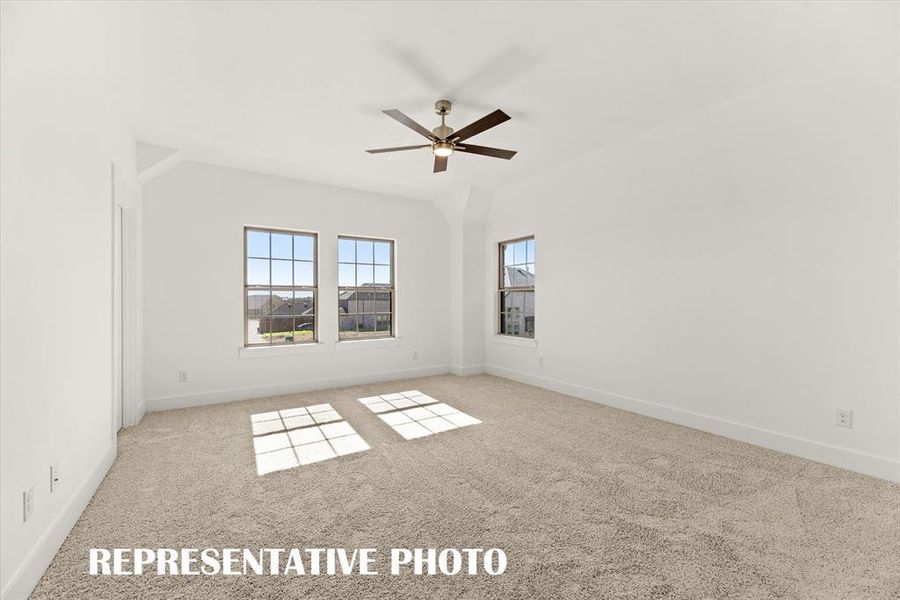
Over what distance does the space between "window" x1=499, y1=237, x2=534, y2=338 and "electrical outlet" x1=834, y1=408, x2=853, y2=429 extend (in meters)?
3.12

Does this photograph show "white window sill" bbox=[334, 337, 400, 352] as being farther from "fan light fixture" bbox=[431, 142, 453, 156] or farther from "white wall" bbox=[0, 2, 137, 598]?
"fan light fixture" bbox=[431, 142, 453, 156]

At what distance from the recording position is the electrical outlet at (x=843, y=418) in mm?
2702

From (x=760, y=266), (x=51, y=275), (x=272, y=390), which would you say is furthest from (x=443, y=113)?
(x=272, y=390)

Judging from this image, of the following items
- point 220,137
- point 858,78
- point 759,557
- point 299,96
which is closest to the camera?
point 759,557

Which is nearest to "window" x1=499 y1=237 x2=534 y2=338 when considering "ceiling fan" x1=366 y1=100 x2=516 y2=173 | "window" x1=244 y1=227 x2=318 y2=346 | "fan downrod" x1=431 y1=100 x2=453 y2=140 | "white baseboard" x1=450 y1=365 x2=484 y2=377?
"white baseboard" x1=450 y1=365 x2=484 y2=377

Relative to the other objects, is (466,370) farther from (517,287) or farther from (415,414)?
(415,414)

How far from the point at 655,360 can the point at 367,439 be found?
9.23 ft

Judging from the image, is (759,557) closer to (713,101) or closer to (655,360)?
(655,360)

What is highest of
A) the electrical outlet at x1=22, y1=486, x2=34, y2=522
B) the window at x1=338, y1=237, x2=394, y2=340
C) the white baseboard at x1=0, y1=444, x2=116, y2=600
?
the window at x1=338, y1=237, x2=394, y2=340

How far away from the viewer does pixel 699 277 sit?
11.5 ft

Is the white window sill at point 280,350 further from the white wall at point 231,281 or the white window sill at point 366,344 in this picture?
the white window sill at point 366,344

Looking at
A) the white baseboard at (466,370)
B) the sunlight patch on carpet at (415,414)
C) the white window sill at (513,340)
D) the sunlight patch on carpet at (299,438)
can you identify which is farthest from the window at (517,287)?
the sunlight patch on carpet at (299,438)

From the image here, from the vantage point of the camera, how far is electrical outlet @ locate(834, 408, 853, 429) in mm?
2702

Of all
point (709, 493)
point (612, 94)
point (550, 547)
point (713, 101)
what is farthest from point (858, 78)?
point (550, 547)
